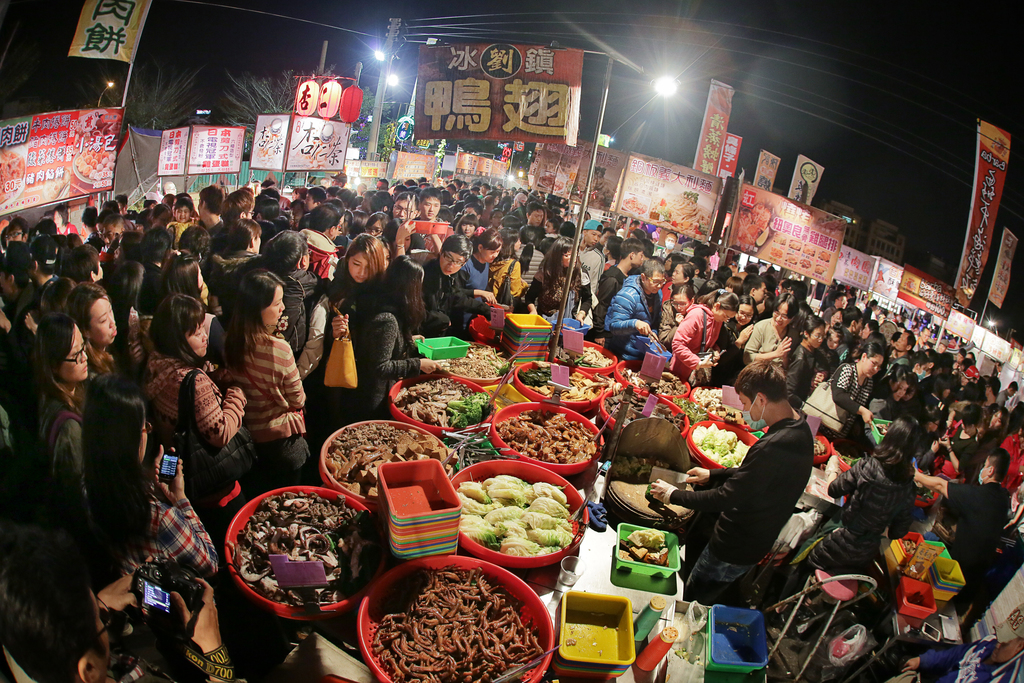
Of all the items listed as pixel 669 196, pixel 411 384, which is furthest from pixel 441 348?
pixel 669 196

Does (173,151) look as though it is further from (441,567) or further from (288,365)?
(441,567)

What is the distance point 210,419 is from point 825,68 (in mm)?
8341

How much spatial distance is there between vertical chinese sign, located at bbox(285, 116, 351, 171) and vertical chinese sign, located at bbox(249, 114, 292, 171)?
0.04m

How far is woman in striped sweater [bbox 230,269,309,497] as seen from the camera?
6.89ft

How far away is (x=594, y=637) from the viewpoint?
2309 mm

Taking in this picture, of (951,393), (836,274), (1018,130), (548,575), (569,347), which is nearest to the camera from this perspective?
(548,575)

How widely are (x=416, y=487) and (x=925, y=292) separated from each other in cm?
669

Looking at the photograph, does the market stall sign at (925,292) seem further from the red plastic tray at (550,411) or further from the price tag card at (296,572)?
the price tag card at (296,572)

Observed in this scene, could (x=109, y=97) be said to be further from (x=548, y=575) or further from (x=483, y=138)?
(x=483, y=138)

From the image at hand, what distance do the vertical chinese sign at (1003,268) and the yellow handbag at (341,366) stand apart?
20.1 feet

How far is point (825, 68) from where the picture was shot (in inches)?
263

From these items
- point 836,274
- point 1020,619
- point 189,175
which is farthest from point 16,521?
point 836,274

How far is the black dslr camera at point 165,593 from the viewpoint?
1797 mm

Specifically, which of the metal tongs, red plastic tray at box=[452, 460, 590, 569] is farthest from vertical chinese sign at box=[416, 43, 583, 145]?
the metal tongs
